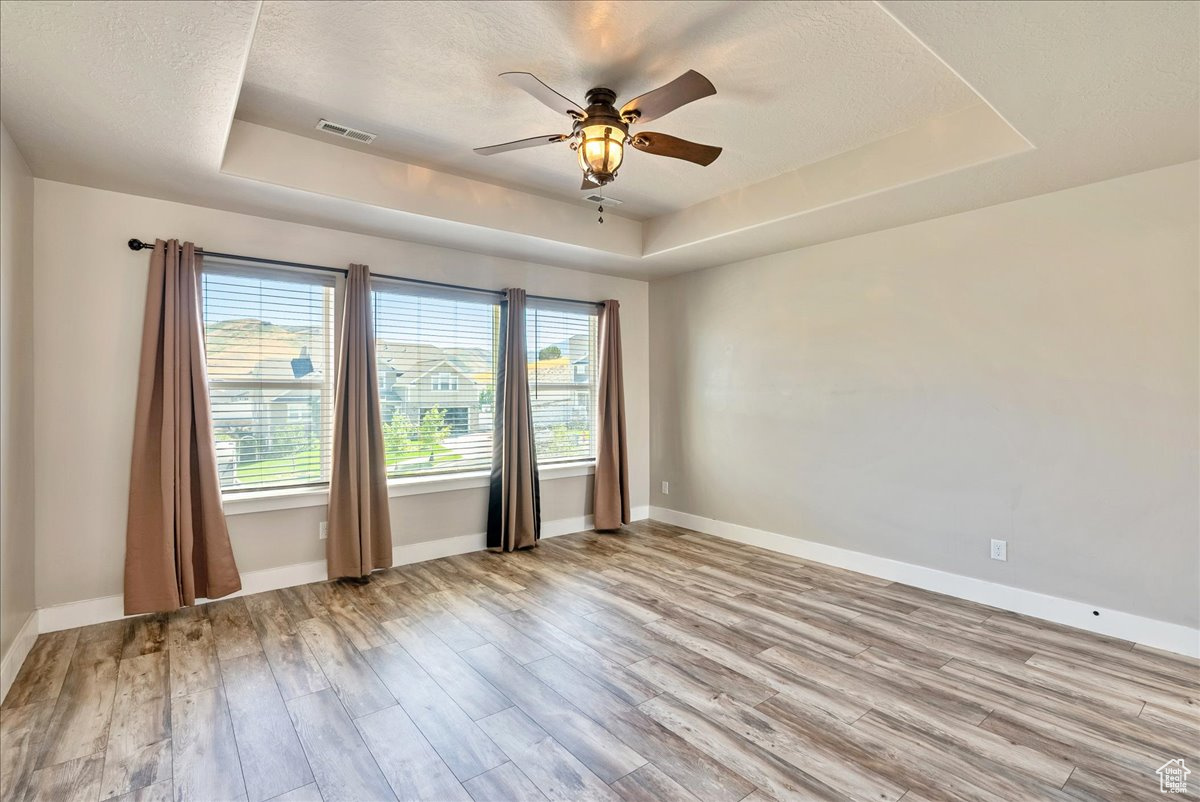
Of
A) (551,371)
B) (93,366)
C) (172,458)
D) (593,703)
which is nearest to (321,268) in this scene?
(93,366)

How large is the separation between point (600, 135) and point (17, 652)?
143 inches

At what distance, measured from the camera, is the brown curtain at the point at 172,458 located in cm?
325

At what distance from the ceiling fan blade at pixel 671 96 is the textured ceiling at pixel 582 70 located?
0.24 metres

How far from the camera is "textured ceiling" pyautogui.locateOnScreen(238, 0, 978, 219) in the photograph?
2139 millimetres

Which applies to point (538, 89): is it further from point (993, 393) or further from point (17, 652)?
point (17, 652)

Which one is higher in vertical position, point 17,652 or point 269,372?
point 269,372

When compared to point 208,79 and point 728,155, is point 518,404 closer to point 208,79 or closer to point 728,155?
point 728,155

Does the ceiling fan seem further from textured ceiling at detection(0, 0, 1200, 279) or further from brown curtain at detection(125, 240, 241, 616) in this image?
brown curtain at detection(125, 240, 241, 616)

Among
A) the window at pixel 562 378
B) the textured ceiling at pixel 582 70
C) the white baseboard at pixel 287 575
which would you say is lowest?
the white baseboard at pixel 287 575

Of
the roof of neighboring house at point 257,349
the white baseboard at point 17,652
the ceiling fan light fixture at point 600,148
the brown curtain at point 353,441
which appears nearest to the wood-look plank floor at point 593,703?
the white baseboard at point 17,652

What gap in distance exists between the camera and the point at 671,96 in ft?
7.28

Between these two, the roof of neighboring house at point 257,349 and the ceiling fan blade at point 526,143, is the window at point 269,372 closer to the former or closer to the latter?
the roof of neighboring house at point 257,349

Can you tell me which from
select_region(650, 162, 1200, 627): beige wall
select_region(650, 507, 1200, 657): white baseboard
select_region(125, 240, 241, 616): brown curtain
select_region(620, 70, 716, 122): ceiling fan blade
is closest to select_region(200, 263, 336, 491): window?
select_region(125, 240, 241, 616): brown curtain

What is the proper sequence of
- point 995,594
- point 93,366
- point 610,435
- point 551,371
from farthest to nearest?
point 610,435 → point 551,371 → point 995,594 → point 93,366
